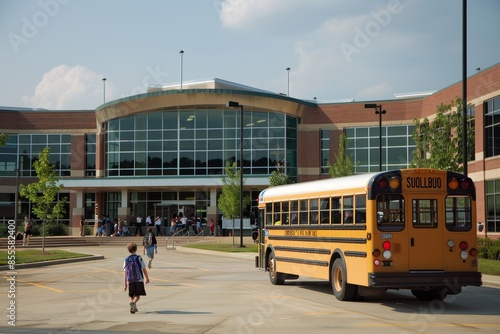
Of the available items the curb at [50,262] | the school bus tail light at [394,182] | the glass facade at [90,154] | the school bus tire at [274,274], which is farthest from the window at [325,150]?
the school bus tail light at [394,182]

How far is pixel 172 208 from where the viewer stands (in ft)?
209

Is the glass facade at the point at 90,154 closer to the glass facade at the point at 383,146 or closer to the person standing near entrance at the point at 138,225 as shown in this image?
the person standing near entrance at the point at 138,225

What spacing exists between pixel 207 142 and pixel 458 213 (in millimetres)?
46645

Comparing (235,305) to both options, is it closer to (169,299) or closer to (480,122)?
(169,299)

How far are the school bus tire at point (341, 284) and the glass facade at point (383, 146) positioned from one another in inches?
1700

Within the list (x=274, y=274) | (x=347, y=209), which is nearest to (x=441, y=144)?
(x=274, y=274)

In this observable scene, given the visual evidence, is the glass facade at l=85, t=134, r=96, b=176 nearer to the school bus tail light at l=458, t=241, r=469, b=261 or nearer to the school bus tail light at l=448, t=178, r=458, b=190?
the school bus tail light at l=448, t=178, r=458, b=190

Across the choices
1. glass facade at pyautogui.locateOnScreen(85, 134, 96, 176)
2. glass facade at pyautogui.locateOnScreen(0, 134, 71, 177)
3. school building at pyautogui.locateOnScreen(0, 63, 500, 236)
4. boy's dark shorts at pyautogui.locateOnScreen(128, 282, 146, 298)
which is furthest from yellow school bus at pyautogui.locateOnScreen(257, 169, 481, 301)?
glass facade at pyautogui.locateOnScreen(0, 134, 71, 177)

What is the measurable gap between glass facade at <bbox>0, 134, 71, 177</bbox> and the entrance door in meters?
53.7

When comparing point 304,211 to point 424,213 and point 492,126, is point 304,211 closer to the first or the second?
point 424,213

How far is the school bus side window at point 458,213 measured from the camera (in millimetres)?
15891

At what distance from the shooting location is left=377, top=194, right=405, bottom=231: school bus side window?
50.8 feet

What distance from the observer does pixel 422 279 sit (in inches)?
604

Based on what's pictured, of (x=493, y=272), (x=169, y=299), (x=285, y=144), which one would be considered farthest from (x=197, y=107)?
(x=169, y=299)
